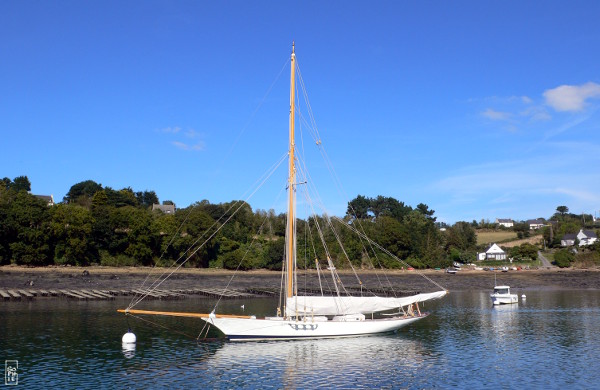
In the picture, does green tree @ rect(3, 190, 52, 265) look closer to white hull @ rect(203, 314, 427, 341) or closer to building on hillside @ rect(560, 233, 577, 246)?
white hull @ rect(203, 314, 427, 341)

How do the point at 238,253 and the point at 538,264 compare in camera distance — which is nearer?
the point at 238,253

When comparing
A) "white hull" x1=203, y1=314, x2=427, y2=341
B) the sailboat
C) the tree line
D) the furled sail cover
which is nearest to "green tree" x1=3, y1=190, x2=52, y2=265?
the tree line

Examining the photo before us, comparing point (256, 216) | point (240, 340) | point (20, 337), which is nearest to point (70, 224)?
point (256, 216)

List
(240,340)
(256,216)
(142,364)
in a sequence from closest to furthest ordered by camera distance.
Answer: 1. (142,364)
2. (240,340)
3. (256,216)

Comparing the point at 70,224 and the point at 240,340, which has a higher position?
the point at 70,224

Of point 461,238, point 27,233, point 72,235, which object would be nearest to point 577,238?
point 461,238

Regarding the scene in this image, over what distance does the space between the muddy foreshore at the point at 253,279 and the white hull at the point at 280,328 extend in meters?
44.3

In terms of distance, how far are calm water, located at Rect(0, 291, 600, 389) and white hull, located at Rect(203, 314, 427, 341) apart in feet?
2.27

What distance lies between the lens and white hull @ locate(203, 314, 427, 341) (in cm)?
3988

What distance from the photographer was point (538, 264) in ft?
455

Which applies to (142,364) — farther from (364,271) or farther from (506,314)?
(364,271)

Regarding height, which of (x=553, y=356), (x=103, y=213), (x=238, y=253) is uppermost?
(x=103, y=213)

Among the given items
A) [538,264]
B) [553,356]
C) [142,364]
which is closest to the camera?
[142,364]

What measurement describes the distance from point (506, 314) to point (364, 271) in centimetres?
6209
